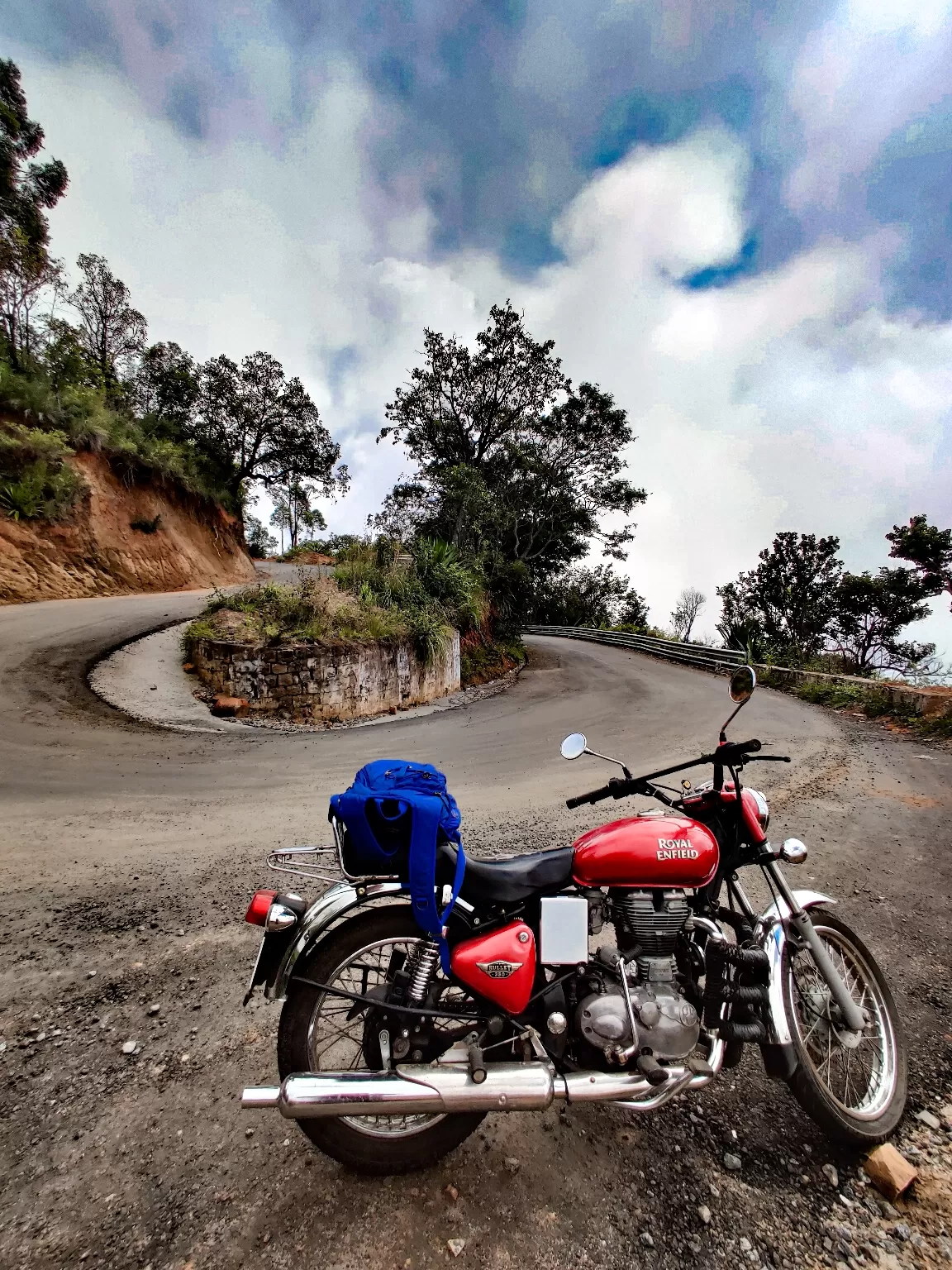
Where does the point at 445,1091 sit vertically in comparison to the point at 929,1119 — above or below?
above

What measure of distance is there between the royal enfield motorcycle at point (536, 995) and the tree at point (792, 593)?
939 inches

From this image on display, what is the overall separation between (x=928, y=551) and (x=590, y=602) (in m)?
21.9

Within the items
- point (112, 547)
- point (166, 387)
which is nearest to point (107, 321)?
point (166, 387)

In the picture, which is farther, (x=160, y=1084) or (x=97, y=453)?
(x=97, y=453)

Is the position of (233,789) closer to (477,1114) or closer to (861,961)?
(477,1114)

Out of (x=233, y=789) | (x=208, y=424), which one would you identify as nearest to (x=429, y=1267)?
(x=233, y=789)

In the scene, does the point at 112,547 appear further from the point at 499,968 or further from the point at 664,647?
the point at 664,647

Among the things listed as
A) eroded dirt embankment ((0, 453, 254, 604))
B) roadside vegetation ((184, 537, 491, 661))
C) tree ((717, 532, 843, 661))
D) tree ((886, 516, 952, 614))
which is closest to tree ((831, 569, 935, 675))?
tree ((717, 532, 843, 661))

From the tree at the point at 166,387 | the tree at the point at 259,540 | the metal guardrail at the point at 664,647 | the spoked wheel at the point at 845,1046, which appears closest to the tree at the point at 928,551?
the metal guardrail at the point at 664,647

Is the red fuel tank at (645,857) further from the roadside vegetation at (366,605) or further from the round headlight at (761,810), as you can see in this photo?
the roadside vegetation at (366,605)

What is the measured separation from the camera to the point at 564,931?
5.61ft

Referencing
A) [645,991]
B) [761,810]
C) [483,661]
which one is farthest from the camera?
[483,661]

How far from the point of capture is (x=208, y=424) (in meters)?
22.1

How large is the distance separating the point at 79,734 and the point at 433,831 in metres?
6.23
